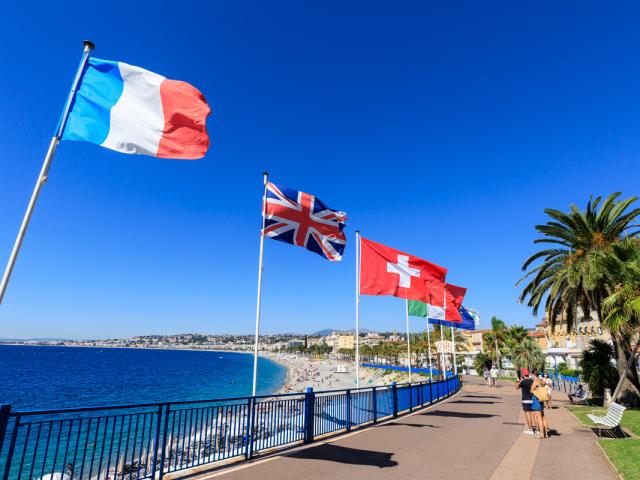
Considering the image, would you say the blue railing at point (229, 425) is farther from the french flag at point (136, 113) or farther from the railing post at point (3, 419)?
the french flag at point (136, 113)

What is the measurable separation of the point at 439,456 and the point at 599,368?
1539 cm

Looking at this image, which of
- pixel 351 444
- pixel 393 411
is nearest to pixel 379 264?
pixel 393 411

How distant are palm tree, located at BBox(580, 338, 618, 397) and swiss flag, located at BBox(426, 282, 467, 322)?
22.0 ft

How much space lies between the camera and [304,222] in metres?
11.6

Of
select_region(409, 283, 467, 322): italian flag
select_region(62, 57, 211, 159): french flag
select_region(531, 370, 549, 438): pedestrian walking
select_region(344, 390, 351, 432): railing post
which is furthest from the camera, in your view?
select_region(409, 283, 467, 322): italian flag

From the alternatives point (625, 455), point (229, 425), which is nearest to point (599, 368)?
point (625, 455)

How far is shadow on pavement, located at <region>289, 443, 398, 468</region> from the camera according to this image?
7551 millimetres

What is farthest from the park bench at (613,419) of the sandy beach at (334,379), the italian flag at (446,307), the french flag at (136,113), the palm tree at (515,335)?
the palm tree at (515,335)

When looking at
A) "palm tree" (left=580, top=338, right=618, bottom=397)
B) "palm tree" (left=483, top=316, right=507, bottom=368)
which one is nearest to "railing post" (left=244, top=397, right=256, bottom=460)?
"palm tree" (left=580, top=338, right=618, bottom=397)

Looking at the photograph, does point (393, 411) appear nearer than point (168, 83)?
No

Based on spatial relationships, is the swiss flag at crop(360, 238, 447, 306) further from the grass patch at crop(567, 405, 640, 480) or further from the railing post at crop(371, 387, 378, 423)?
the grass patch at crop(567, 405, 640, 480)

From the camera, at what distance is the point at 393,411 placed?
14164mm

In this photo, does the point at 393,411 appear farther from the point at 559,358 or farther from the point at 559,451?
the point at 559,358

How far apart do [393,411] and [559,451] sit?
616cm
